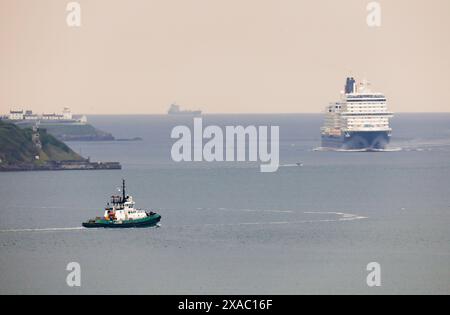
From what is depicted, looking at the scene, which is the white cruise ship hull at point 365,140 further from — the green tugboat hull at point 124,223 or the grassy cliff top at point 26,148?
the green tugboat hull at point 124,223

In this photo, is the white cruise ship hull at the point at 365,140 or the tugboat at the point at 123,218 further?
the white cruise ship hull at the point at 365,140

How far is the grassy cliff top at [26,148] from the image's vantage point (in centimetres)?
16225

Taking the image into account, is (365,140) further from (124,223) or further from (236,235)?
(236,235)

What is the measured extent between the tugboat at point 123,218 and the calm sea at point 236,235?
1.05 m

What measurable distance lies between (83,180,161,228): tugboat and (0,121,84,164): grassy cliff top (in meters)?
70.0

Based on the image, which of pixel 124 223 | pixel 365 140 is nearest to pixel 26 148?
pixel 365 140

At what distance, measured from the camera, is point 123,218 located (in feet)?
301

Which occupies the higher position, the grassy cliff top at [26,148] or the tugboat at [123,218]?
the grassy cliff top at [26,148]

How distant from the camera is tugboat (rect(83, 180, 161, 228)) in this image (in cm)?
9125

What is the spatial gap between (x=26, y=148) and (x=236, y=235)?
266 feet

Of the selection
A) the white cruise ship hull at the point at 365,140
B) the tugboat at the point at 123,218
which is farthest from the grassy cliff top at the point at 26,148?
the tugboat at the point at 123,218

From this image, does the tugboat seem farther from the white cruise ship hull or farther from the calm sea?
the white cruise ship hull
